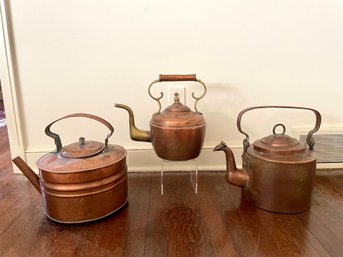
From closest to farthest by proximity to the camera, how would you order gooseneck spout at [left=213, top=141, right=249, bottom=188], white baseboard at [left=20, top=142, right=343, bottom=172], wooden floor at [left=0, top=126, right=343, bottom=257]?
wooden floor at [left=0, top=126, right=343, bottom=257], gooseneck spout at [left=213, top=141, right=249, bottom=188], white baseboard at [left=20, top=142, right=343, bottom=172]

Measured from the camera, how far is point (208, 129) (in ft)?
4.30

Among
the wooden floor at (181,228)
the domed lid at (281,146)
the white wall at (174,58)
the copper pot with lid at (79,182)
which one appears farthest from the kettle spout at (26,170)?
the domed lid at (281,146)

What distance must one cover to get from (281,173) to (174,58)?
63 centimetres

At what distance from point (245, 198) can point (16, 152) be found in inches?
39.1

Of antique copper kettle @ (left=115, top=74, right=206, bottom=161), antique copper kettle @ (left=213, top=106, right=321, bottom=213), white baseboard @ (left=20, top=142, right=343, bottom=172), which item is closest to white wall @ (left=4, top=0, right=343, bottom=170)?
white baseboard @ (left=20, top=142, right=343, bottom=172)

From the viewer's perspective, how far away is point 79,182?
859 millimetres

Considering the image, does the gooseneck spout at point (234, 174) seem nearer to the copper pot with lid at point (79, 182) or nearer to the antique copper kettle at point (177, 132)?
the antique copper kettle at point (177, 132)

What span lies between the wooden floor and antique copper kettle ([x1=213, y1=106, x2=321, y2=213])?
38 mm

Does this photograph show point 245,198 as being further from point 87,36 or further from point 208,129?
point 87,36

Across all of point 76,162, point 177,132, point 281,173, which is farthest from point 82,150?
point 281,173

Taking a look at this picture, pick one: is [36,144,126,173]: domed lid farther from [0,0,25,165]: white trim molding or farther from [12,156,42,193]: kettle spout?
[0,0,25,165]: white trim molding

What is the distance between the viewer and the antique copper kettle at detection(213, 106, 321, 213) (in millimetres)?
911

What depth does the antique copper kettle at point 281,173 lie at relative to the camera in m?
0.91

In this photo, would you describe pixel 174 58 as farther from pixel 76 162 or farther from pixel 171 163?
pixel 76 162
